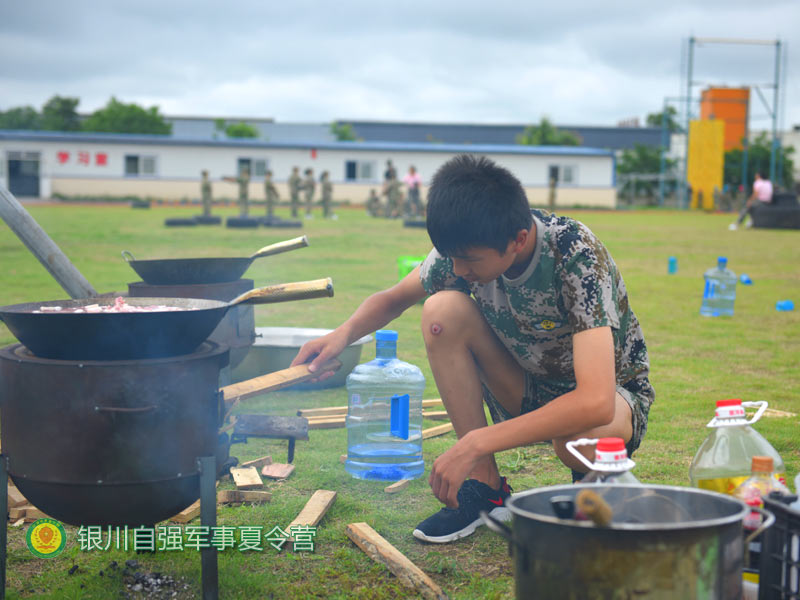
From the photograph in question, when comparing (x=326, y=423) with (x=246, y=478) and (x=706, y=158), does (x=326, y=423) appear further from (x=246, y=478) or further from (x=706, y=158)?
(x=706, y=158)

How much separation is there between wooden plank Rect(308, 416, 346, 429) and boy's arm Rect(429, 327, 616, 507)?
240cm

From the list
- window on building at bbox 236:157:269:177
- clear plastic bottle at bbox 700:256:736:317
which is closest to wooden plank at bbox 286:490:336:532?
clear plastic bottle at bbox 700:256:736:317

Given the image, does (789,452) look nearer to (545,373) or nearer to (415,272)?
(545,373)

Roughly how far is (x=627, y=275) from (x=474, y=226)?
11.3m

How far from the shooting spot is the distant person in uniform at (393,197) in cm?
3156

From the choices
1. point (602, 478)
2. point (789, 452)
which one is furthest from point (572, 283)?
point (789, 452)

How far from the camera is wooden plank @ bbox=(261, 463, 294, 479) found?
12.8ft

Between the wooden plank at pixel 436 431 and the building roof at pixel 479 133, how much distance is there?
7067 cm

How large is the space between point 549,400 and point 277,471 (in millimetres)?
1477

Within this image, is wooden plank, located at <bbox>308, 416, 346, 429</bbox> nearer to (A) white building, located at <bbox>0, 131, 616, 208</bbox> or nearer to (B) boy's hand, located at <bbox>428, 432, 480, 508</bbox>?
(B) boy's hand, located at <bbox>428, 432, 480, 508</bbox>

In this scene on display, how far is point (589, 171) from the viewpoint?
47875 mm

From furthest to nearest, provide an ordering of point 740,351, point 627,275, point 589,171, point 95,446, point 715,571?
point 589,171
point 627,275
point 740,351
point 95,446
point 715,571

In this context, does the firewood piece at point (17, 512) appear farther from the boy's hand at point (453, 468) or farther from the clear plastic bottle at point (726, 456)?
the clear plastic bottle at point (726, 456)

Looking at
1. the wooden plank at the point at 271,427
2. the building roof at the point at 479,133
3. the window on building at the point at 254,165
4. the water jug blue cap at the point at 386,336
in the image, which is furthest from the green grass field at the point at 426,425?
the building roof at the point at 479,133
